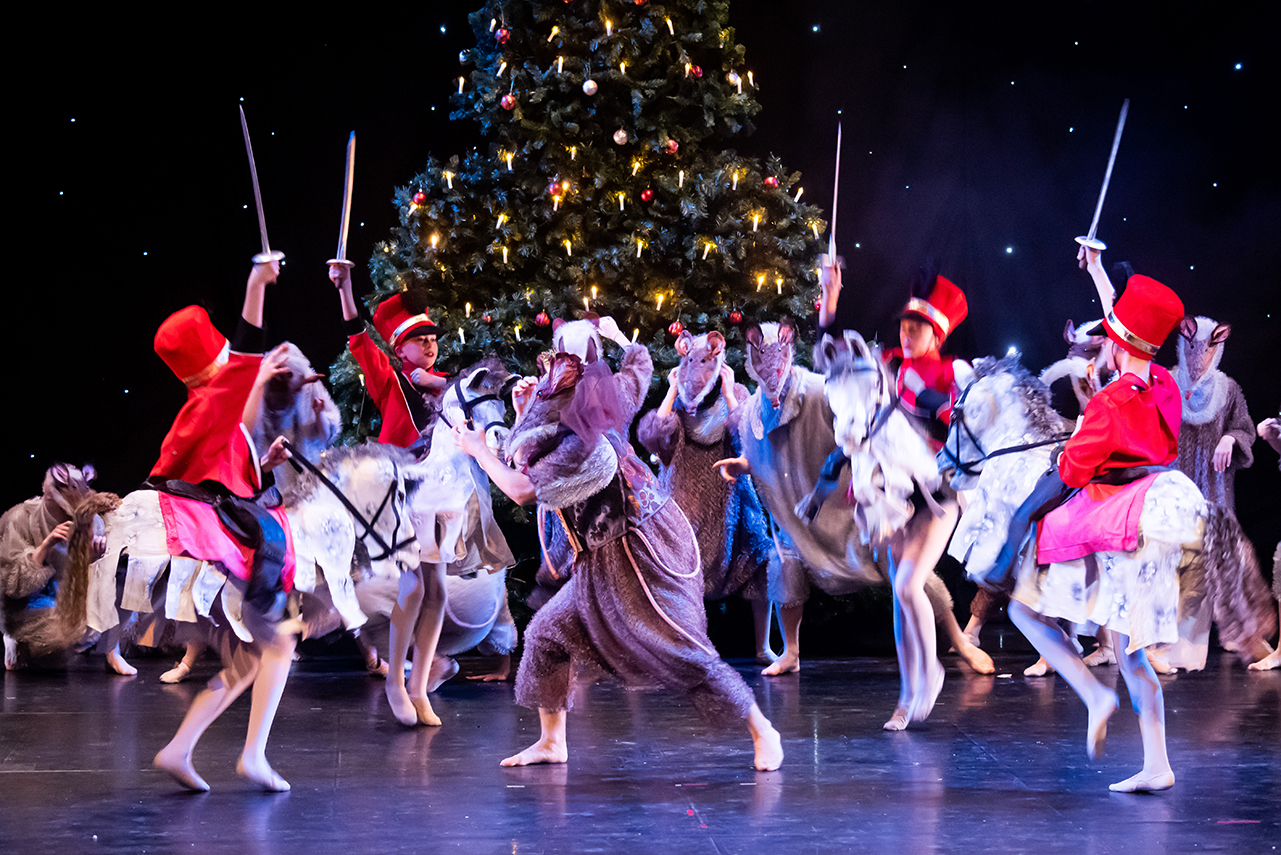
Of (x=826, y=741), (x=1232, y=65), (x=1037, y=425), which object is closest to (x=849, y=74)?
(x=1232, y=65)

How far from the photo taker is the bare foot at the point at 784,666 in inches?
245

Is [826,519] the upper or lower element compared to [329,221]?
lower

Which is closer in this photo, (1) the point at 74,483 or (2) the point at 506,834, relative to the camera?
(2) the point at 506,834

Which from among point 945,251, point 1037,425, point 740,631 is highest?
point 945,251

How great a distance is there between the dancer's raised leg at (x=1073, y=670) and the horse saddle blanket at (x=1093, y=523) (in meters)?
0.26

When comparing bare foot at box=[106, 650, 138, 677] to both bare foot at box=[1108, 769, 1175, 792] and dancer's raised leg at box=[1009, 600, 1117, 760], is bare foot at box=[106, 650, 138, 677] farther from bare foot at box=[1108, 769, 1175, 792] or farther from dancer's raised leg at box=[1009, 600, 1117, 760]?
Result: bare foot at box=[1108, 769, 1175, 792]

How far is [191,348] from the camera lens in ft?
12.6

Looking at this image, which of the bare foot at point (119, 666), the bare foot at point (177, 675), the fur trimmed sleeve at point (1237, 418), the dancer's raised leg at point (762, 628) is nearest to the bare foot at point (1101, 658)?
the fur trimmed sleeve at point (1237, 418)

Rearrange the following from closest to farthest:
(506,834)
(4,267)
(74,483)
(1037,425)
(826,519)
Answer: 1. (506,834)
2. (1037,425)
3. (826,519)
4. (74,483)
5. (4,267)

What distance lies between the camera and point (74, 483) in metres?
6.86

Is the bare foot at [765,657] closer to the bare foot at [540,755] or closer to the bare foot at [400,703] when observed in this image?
the bare foot at [400,703]

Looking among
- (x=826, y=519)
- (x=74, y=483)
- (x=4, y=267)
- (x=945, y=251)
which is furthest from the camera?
(x=945, y=251)

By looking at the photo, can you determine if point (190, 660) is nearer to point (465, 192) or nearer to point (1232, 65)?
point (465, 192)

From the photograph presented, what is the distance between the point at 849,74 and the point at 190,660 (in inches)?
203
